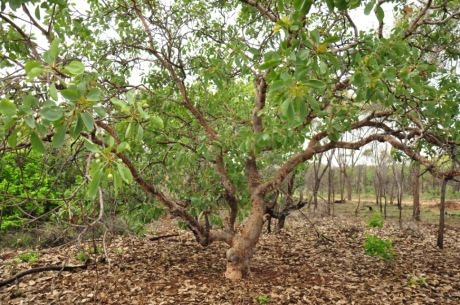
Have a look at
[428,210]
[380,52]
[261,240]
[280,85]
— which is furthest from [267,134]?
[428,210]

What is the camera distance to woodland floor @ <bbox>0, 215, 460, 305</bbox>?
4.34m

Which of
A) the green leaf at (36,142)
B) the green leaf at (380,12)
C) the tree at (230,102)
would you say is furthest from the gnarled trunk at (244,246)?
the green leaf at (36,142)

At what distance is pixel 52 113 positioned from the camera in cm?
139

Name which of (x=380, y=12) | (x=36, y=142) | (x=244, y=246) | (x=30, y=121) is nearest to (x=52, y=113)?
(x=30, y=121)

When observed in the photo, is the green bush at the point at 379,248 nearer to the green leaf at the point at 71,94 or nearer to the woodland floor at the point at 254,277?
the woodland floor at the point at 254,277

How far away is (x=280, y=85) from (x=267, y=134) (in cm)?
160

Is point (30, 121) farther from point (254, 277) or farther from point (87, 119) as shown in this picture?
point (254, 277)

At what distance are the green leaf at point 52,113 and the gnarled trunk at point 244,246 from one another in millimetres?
3850

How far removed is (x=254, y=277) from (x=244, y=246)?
0.48 metres

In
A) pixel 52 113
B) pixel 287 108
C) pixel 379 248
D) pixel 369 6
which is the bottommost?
pixel 379 248

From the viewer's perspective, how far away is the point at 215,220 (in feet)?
16.1

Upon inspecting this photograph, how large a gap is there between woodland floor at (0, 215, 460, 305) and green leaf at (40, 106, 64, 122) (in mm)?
1884

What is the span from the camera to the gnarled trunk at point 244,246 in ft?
16.0

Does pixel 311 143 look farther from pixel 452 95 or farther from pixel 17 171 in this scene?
pixel 17 171
